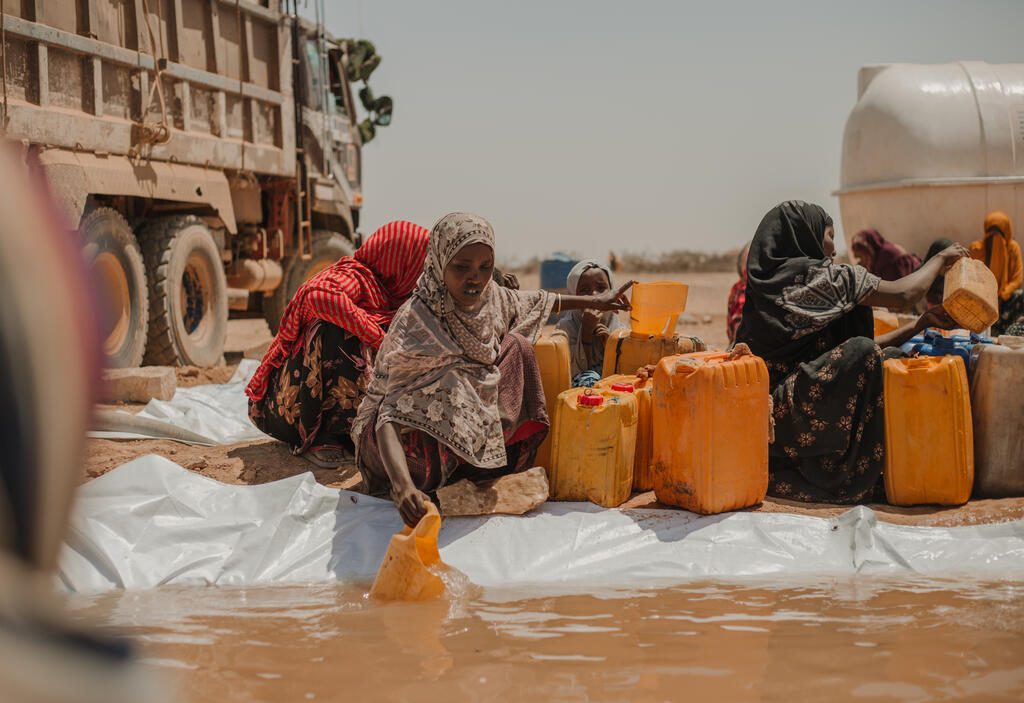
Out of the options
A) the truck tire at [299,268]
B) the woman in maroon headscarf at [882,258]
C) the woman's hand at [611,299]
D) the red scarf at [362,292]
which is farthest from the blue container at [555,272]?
the woman's hand at [611,299]

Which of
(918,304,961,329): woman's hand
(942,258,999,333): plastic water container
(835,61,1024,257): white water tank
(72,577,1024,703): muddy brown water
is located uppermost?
(835,61,1024,257): white water tank

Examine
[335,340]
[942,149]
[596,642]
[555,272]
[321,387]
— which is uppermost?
[942,149]

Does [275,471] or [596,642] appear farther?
[275,471]

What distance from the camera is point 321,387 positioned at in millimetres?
4887

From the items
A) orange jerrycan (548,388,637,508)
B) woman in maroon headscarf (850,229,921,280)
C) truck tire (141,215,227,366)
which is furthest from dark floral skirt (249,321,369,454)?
woman in maroon headscarf (850,229,921,280)

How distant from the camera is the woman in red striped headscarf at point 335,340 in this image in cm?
476

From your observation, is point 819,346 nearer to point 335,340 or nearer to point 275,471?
point 335,340

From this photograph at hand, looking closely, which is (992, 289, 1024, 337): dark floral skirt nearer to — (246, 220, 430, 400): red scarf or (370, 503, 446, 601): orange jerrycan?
(246, 220, 430, 400): red scarf

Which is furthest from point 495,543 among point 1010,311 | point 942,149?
point 942,149

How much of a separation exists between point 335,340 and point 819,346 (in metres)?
2.12

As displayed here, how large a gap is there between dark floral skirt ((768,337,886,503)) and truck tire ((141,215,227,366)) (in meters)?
5.64

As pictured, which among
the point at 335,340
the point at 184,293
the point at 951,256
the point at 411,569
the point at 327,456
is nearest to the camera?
the point at 411,569

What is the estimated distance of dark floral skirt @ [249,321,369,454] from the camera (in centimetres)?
484

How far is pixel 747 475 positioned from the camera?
163 inches
